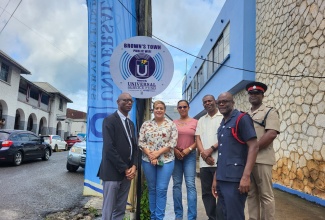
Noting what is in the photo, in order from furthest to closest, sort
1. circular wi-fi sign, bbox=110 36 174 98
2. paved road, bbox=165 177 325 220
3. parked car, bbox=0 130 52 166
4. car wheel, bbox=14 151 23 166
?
1. car wheel, bbox=14 151 23 166
2. parked car, bbox=0 130 52 166
3. paved road, bbox=165 177 325 220
4. circular wi-fi sign, bbox=110 36 174 98

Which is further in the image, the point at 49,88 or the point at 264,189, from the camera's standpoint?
the point at 49,88

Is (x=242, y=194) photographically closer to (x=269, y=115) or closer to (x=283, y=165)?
(x=269, y=115)

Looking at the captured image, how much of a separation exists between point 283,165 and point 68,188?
5.78 meters

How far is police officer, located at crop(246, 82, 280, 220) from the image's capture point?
3367 mm

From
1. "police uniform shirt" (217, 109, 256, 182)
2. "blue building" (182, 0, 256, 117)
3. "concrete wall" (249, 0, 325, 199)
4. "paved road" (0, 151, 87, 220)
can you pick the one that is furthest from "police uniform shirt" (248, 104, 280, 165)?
"blue building" (182, 0, 256, 117)

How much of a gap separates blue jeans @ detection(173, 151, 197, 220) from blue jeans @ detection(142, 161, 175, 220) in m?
0.34

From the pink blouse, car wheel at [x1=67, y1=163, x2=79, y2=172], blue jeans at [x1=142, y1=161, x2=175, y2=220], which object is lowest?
car wheel at [x1=67, y1=163, x2=79, y2=172]

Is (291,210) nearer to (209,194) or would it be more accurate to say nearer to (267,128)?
(209,194)

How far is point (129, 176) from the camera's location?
339 cm

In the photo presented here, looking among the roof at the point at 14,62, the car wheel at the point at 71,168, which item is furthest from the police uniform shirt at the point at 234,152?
the roof at the point at 14,62

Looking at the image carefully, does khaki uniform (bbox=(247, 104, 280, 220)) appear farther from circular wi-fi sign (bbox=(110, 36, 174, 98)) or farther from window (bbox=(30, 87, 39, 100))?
window (bbox=(30, 87, 39, 100))

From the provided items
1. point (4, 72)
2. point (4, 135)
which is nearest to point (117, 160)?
point (4, 135)

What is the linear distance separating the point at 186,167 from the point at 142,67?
158cm

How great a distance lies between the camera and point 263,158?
3.39m
